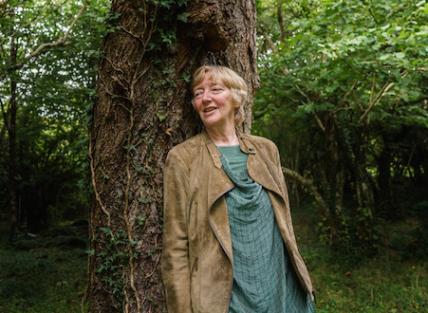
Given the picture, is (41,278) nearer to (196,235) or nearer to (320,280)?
(320,280)

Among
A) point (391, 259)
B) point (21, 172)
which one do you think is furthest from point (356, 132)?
point (21, 172)

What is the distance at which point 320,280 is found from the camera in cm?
750

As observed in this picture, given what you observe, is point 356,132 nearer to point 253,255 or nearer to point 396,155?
point 396,155

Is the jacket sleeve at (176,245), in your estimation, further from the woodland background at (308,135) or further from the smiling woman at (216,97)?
the woodland background at (308,135)

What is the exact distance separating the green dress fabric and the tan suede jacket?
6 centimetres

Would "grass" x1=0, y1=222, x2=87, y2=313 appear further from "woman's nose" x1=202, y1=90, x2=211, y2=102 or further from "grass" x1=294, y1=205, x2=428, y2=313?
"woman's nose" x1=202, y1=90, x2=211, y2=102

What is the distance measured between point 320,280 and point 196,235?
20.3ft

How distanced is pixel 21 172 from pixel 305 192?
28.9ft

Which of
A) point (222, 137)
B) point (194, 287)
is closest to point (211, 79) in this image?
point (222, 137)

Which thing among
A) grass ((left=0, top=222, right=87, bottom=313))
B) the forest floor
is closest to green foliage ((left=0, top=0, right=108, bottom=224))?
grass ((left=0, top=222, right=87, bottom=313))

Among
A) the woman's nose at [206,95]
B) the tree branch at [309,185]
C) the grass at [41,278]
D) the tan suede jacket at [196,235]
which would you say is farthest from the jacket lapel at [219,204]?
the tree branch at [309,185]

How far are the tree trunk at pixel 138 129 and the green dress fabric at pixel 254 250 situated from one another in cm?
45

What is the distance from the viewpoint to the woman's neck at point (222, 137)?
2.16m

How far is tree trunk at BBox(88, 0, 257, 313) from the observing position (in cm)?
221
